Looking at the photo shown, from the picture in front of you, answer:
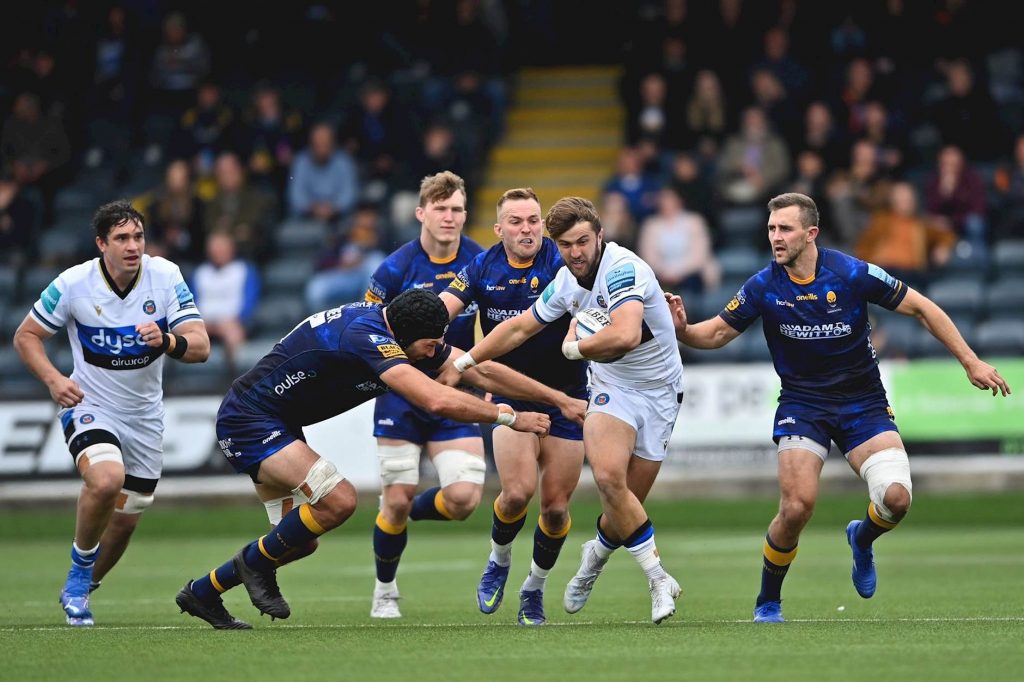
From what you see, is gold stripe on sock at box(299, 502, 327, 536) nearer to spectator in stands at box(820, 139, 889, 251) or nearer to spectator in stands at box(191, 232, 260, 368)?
Answer: spectator in stands at box(191, 232, 260, 368)

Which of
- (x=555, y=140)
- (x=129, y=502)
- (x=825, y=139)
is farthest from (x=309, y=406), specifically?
(x=555, y=140)

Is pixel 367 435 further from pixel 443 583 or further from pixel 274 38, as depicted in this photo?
pixel 274 38

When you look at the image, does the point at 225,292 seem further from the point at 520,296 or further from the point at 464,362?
the point at 464,362

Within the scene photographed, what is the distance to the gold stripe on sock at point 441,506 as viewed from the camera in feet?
36.8

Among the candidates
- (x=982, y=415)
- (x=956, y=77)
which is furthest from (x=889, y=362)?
(x=956, y=77)

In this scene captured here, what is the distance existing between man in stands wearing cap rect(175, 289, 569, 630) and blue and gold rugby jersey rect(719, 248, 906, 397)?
186 centimetres

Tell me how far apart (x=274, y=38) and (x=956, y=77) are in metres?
10.7

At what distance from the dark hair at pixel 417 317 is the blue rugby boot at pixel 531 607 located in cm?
212

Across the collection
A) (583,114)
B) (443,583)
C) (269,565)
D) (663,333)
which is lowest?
(443,583)

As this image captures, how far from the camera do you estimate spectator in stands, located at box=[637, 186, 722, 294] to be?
2038cm

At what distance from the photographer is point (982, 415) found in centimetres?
1805

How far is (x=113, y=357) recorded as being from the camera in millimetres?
10773

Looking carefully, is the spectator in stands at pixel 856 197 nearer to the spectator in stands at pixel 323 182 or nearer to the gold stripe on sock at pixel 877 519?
the spectator in stands at pixel 323 182

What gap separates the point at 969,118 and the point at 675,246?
4338 millimetres
